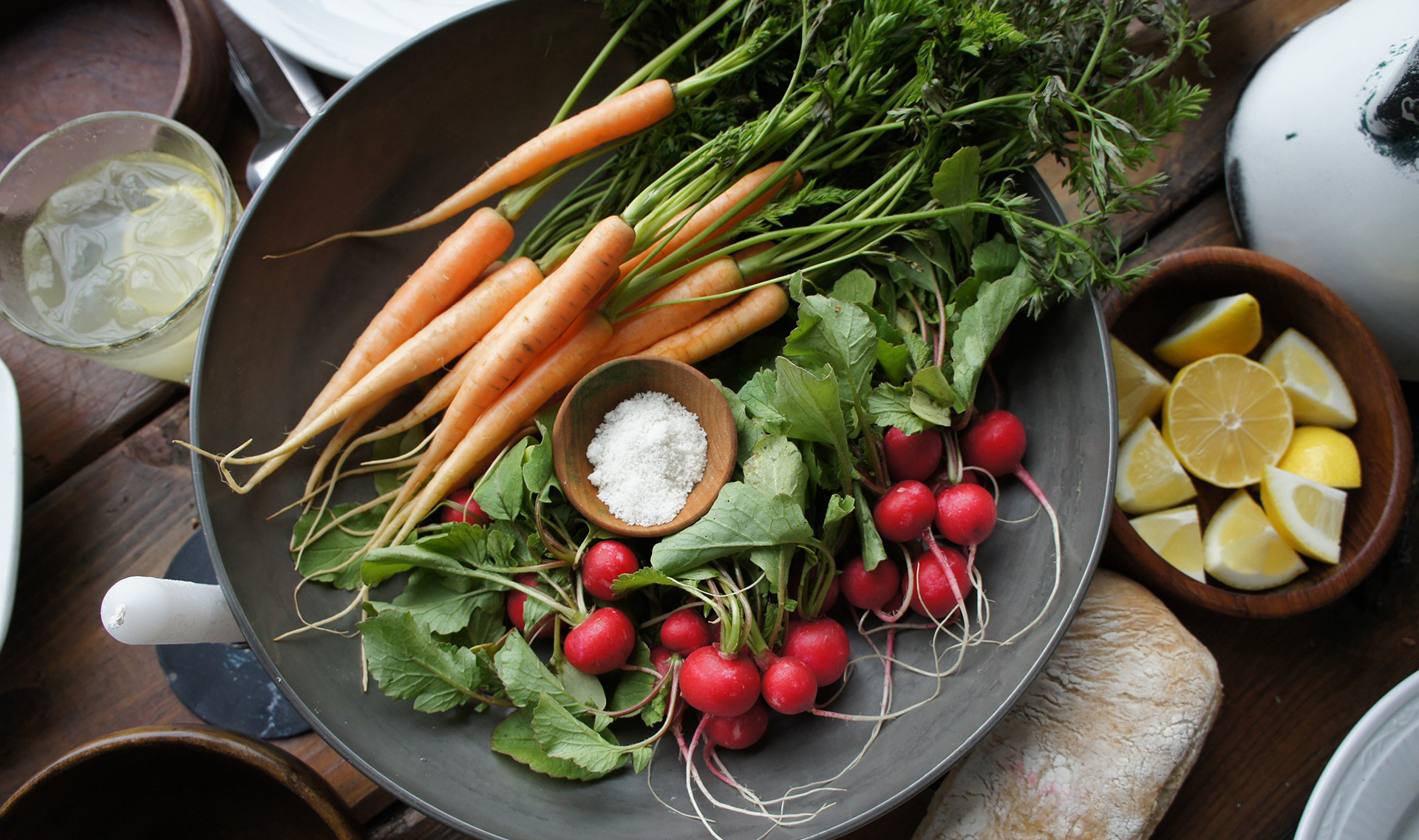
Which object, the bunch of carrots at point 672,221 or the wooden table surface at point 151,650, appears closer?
the bunch of carrots at point 672,221

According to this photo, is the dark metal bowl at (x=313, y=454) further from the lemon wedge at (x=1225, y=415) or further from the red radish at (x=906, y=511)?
the lemon wedge at (x=1225, y=415)

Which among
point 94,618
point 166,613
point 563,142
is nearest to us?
point 166,613

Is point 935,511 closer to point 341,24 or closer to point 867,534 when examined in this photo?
point 867,534

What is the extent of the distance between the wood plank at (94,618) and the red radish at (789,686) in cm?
60

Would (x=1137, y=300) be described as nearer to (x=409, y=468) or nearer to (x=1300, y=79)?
(x=1300, y=79)

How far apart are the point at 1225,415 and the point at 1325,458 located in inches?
5.5

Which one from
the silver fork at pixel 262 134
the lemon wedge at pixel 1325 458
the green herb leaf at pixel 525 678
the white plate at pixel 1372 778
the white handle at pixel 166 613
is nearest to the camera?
the white handle at pixel 166 613

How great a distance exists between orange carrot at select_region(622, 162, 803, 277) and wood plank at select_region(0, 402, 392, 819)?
769 mm

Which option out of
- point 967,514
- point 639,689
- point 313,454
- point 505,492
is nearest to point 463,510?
point 505,492

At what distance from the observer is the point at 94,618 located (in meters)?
1.15

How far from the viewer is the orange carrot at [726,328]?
105cm

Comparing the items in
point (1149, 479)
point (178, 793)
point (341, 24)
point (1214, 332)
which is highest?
point (341, 24)

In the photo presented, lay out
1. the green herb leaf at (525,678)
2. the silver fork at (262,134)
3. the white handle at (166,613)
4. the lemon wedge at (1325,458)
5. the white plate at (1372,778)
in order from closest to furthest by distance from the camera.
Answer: the white handle at (166,613), the green herb leaf at (525,678), the white plate at (1372,778), the lemon wedge at (1325,458), the silver fork at (262,134)

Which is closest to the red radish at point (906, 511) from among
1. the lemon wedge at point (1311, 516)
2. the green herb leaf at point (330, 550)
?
the lemon wedge at point (1311, 516)
